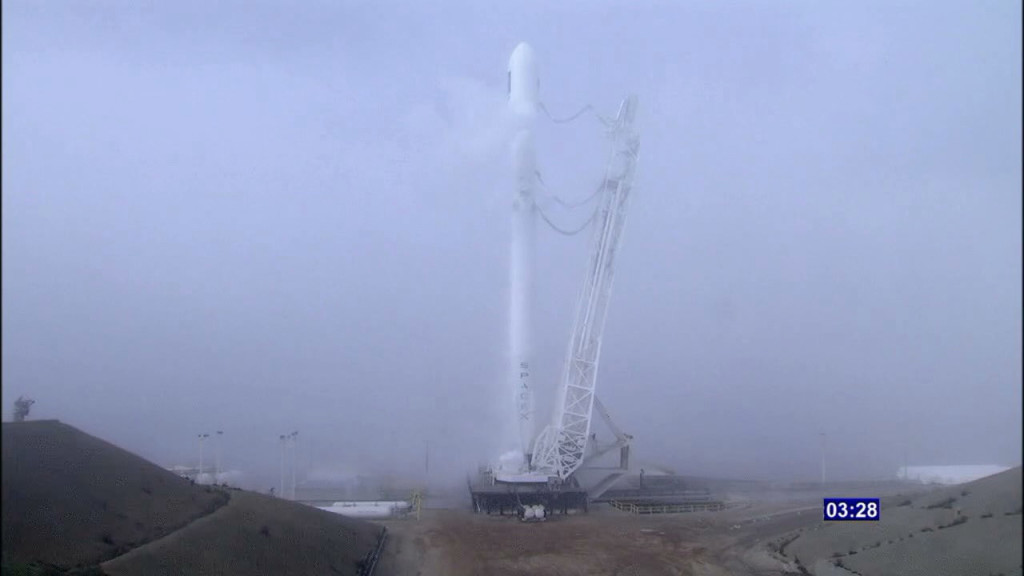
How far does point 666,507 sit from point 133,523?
2334 cm

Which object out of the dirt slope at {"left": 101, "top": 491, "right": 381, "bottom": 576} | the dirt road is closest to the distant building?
the dirt road

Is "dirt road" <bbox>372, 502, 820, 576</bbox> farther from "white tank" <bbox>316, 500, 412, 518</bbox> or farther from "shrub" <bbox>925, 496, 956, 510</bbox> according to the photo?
"shrub" <bbox>925, 496, 956, 510</bbox>

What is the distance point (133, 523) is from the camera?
1819cm

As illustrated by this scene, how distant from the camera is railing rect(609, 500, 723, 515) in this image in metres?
35.4

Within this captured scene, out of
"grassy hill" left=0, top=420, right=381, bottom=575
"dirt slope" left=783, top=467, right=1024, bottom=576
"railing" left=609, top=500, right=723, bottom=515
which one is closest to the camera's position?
"dirt slope" left=783, top=467, right=1024, bottom=576

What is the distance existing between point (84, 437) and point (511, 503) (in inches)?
728

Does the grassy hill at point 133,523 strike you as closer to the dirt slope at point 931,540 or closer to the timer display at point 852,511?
the dirt slope at point 931,540

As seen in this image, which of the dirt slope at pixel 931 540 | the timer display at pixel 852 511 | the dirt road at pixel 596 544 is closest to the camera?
the dirt slope at pixel 931 540

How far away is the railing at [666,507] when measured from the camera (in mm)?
35406

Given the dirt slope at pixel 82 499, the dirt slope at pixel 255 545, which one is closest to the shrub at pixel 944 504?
the dirt slope at pixel 255 545

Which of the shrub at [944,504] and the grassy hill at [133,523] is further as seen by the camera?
the shrub at [944,504]

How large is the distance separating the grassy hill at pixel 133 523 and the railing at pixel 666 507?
14481mm

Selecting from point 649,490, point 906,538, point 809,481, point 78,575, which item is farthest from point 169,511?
point 809,481

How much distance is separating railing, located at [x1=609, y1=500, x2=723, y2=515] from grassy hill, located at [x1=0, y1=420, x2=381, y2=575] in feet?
47.5
